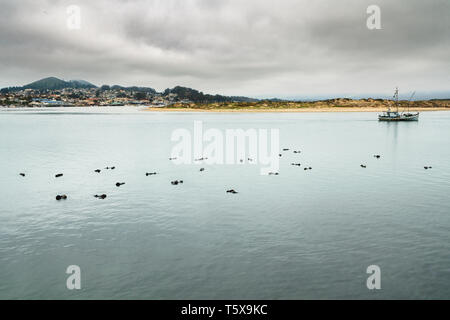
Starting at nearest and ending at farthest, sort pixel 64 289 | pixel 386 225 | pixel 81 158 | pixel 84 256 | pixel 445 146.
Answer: pixel 64 289, pixel 84 256, pixel 386 225, pixel 81 158, pixel 445 146

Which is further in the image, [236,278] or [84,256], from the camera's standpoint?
[84,256]

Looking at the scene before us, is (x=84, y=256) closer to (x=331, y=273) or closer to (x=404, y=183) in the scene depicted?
(x=331, y=273)

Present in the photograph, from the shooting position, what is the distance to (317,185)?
111 feet

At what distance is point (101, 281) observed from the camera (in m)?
15.0

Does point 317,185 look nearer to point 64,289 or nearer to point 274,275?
point 274,275
